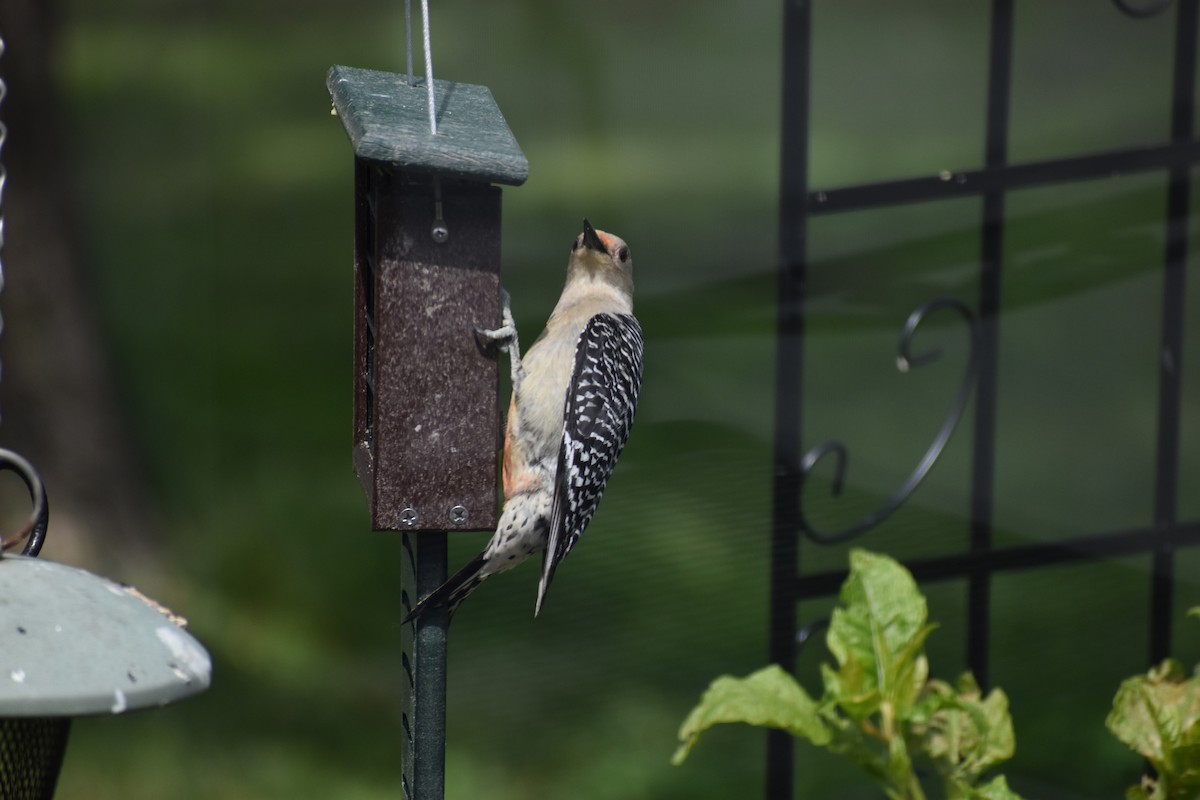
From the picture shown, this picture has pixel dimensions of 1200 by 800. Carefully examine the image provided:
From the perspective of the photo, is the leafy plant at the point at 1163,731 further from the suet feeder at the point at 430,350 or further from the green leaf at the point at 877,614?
the suet feeder at the point at 430,350

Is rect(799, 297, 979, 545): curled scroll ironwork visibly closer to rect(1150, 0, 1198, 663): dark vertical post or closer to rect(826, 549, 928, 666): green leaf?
rect(1150, 0, 1198, 663): dark vertical post

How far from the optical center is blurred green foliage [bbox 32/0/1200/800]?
13.9 ft

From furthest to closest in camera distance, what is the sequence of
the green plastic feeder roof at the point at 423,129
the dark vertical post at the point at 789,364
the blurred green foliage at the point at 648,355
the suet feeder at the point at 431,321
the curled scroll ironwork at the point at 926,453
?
the blurred green foliage at the point at 648,355 < the curled scroll ironwork at the point at 926,453 < the dark vertical post at the point at 789,364 < the suet feeder at the point at 431,321 < the green plastic feeder roof at the point at 423,129

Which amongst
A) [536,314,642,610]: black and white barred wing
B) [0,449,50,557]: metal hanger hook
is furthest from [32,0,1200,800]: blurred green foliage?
[0,449,50,557]: metal hanger hook

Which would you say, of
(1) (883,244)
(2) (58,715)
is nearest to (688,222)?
(1) (883,244)

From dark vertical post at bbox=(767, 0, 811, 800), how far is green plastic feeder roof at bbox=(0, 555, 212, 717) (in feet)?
8.10

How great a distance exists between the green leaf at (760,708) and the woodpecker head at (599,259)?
3.43ft

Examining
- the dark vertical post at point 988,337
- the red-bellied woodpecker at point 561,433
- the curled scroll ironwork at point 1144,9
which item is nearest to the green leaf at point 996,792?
the red-bellied woodpecker at point 561,433

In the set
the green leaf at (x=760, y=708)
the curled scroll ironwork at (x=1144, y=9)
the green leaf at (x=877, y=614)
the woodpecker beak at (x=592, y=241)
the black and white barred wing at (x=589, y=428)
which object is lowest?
the green leaf at (x=760, y=708)

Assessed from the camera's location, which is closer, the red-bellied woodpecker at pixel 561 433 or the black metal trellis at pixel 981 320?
the red-bellied woodpecker at pixel 561 433

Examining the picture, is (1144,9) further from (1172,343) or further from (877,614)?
(877,614)

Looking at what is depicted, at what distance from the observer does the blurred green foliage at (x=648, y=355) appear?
424cm

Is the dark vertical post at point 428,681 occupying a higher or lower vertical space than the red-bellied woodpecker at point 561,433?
lower

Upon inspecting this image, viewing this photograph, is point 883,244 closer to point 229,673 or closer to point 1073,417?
point 1073,417
